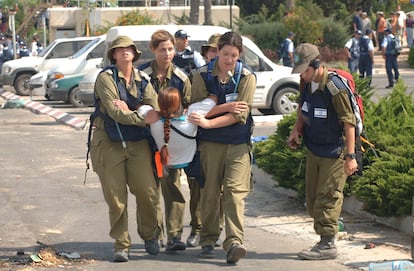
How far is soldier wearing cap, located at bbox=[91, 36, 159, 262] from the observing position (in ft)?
25.5

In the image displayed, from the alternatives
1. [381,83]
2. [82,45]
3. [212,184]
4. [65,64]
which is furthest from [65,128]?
Result: [381,83]

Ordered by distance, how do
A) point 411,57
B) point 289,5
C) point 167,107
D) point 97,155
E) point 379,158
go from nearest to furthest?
point 167,107 < point 97,155 < point 379,158 < point 411,57 < point 289,5

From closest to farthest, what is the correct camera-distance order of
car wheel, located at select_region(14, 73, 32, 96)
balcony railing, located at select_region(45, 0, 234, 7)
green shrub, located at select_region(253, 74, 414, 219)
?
1. green shrub, located at select_region(253, 74, 414, 219)
2. car wheel, located at select_region(14, 73, 32, 96)
3. balcony railing, located at select_region(45, 0, 234, 7)

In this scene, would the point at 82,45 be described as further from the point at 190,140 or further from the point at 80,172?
the point at 190,140

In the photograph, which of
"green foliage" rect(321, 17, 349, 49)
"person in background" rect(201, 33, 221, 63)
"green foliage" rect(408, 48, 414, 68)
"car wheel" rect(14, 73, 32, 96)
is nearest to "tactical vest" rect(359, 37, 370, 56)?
"green foliage" rect(408, 48, 414, 68)

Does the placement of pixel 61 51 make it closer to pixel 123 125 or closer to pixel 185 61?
pixel 185 61

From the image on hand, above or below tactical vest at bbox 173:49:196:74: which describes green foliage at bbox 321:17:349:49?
below

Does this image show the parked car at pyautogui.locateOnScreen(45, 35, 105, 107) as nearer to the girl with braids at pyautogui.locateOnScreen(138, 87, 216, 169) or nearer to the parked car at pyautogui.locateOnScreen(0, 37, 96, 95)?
the parked car at pyautogui.locateOnScreen(0, 37, 96, 95)

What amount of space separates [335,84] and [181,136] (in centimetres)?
131

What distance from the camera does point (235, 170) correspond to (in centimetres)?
779

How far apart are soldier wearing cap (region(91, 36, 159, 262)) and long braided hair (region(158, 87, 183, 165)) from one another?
8.7 inches

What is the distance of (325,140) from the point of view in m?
7.95

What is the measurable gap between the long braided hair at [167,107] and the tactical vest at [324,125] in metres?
1.12

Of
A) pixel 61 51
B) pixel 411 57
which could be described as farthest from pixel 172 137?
pixel 411 57
